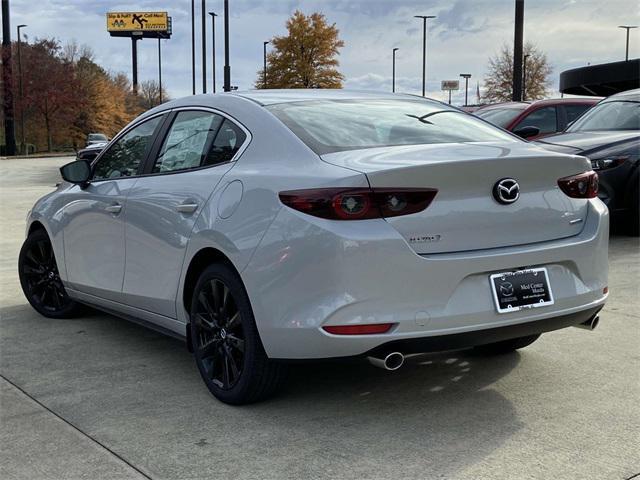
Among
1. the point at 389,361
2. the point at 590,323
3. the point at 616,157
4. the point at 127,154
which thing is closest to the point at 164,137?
the point at 127,154

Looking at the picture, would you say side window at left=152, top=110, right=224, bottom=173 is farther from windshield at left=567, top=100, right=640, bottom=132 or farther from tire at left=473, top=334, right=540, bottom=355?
windshield at left=567, top=100, right=640, bottom=132

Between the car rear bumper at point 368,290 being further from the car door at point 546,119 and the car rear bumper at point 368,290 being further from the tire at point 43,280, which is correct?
the car door at point 546,119

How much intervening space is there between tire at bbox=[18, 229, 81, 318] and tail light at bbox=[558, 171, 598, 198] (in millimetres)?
3596

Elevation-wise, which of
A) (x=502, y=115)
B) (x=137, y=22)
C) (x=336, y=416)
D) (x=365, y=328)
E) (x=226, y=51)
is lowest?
(x=336, y=416)

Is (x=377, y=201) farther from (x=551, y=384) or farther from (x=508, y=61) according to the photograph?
(x=508, y=61)

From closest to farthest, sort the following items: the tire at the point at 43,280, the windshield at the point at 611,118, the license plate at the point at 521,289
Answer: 1. the license plate at the point at 521,289
2. the tire at the point at 43,280
3. the windshield at the point at 611,118

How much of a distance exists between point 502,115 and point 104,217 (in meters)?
8.42

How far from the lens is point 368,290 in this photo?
3.17 meters

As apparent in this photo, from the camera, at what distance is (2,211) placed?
13.0 meters

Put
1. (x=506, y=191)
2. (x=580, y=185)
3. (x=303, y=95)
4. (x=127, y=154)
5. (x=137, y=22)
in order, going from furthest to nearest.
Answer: (x=137, y=22) → (x=127, y=154) → (x=303, y=95) → (x=580, y=185) → (x=506, y=191)

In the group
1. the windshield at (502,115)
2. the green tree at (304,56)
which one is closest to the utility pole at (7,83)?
the green tree at (304,56)

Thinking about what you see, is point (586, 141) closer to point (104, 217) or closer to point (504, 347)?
point (504, 347)

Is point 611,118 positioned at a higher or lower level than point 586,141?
higher

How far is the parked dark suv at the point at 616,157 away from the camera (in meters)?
8.31
